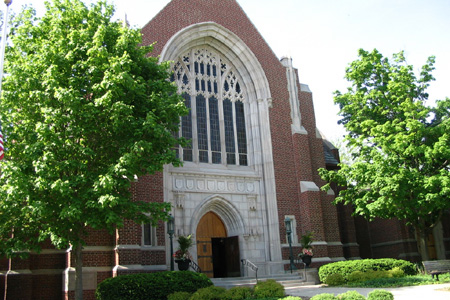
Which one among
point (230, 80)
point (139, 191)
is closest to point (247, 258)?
point (139, 191)

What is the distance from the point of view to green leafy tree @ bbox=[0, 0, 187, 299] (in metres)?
12.3

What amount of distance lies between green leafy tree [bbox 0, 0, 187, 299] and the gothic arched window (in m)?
6.64

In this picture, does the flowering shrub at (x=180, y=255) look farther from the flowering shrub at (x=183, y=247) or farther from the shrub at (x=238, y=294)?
the shrub at (x=238, y=294)

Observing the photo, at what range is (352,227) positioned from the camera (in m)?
26.4

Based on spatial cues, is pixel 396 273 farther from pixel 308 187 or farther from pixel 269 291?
pixel 269 291

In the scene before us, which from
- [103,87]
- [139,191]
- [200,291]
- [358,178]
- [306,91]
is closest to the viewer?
[103,87]

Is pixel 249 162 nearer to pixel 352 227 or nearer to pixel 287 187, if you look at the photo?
pixel 287 187

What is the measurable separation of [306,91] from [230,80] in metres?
4.77

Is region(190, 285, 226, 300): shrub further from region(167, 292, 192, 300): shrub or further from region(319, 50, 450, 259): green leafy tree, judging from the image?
region(319, 50, 450, 259): green leafy tree

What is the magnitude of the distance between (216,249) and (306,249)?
4.33 metres

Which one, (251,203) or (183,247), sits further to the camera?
(251,203)

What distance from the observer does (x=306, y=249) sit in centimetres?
2042

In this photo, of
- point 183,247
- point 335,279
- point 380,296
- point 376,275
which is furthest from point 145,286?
point 376,275

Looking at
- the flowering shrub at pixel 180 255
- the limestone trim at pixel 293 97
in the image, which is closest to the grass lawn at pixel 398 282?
the flowering shrub at pixel 180 255
